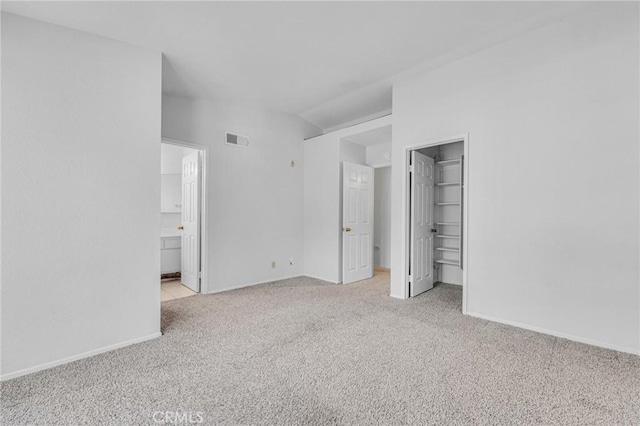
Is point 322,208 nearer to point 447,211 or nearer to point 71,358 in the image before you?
point 447,211

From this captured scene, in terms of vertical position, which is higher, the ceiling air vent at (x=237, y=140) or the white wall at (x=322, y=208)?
the ceiling air vent at (x=237, y=140)

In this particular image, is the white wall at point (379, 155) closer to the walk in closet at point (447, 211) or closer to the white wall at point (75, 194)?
the walk in closet at point (447, 211)

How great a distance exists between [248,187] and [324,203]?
4.16ft

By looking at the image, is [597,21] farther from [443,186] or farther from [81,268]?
[81,268]

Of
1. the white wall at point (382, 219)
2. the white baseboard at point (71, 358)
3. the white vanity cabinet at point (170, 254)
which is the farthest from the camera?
the white wall at point (382, 219)

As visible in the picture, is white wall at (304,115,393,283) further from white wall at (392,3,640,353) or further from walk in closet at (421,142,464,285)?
white wall at (392,3,640,353)

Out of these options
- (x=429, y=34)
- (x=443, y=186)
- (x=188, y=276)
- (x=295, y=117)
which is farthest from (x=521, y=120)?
(x=188, y=276)

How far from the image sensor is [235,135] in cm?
465

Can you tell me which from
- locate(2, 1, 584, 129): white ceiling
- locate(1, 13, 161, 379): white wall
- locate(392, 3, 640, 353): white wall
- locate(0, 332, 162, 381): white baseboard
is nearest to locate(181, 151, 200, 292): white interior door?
locate(2, 1, 584, 129): white ceiling

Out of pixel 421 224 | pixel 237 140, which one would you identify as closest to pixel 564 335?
pixel 421 224

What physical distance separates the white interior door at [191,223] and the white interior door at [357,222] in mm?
2194

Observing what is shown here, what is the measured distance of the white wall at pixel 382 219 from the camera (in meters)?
6.41

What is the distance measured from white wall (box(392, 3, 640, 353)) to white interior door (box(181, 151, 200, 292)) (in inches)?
132

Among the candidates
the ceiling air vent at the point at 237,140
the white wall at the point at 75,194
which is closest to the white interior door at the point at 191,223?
the ceiling air vent at the point at 237,140
